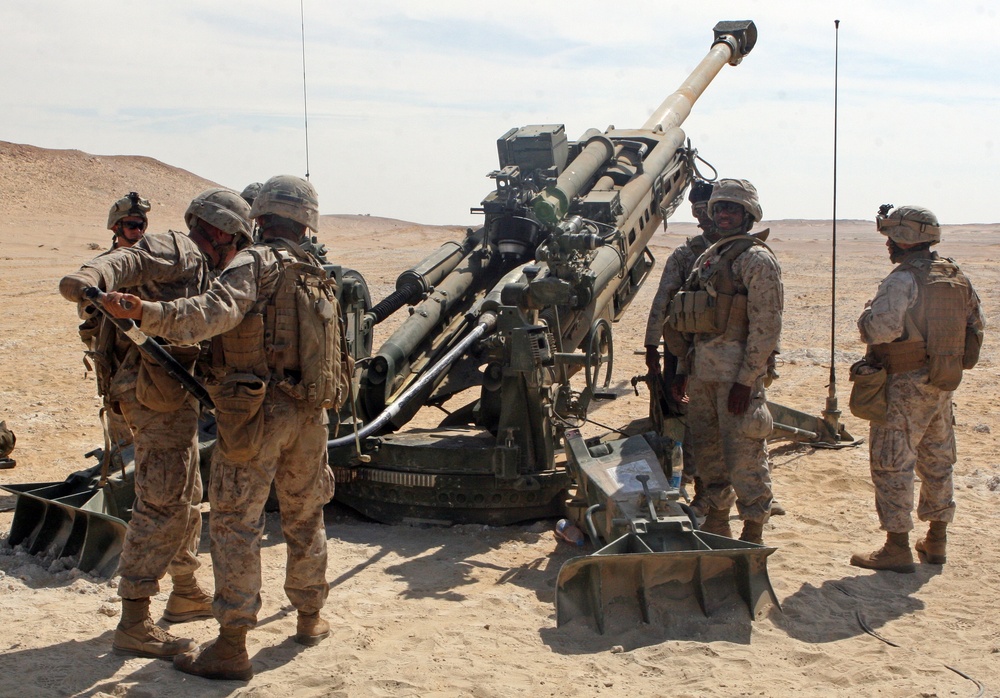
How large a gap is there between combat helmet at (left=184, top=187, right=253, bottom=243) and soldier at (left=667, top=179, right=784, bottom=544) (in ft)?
8.28

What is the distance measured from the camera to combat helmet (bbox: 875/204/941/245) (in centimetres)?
575

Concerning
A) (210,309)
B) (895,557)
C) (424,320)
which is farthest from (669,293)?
(210,309)

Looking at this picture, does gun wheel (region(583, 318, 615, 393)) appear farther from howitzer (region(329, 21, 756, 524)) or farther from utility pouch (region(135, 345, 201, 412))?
utility pouch (region(135, 345, 201, 412))

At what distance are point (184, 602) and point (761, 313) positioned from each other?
10.5 ft

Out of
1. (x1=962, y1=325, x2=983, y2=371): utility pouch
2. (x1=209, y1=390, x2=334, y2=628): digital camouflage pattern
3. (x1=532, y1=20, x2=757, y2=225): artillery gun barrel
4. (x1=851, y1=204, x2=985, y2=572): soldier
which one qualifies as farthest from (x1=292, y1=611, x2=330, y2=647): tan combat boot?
(x1=532, y1=20, x2=757, y2=225): artillery gun barrel

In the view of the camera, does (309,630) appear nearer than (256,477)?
No

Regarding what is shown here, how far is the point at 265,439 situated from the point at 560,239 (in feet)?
9.60

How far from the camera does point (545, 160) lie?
863 cm

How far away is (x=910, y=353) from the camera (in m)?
5.75

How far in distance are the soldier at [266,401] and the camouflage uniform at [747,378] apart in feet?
7.37

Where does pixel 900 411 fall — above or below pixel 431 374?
below

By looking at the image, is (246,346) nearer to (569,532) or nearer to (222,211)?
(222,211)

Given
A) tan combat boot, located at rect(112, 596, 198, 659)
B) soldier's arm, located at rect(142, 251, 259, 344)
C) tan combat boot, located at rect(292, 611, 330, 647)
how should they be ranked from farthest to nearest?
tan combat boot, located at rect(292, 611, 330, 647) < tan combat boot, located at rect(112, 596, 198, 659) < soldier's arm, located at rect(142, 251, 259, 344)

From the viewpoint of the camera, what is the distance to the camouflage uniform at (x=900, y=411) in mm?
5711
